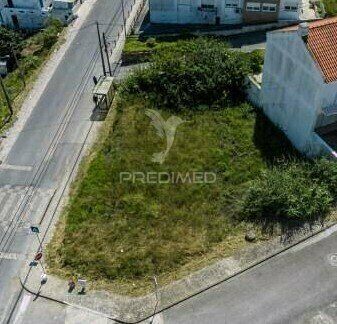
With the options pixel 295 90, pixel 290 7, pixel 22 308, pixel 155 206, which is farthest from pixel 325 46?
pixel 22 308

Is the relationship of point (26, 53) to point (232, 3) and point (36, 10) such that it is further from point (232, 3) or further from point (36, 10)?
point (232, 3)

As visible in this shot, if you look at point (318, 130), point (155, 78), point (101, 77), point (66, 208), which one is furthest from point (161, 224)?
point (101, 77)

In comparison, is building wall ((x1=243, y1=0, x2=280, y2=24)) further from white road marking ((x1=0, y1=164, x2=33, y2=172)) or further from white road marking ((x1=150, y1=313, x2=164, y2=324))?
white road marking ((x1=150, y1=313, x2=164, y2=324))

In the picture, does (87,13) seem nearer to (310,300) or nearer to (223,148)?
(223,148)

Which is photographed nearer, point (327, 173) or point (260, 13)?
point (327, 173)

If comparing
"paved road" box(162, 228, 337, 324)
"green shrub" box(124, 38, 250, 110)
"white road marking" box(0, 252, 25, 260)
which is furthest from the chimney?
"white road marking" box(0, 252, 25, 260)

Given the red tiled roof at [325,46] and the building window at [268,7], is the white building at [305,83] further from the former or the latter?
the building window at [268,7]
